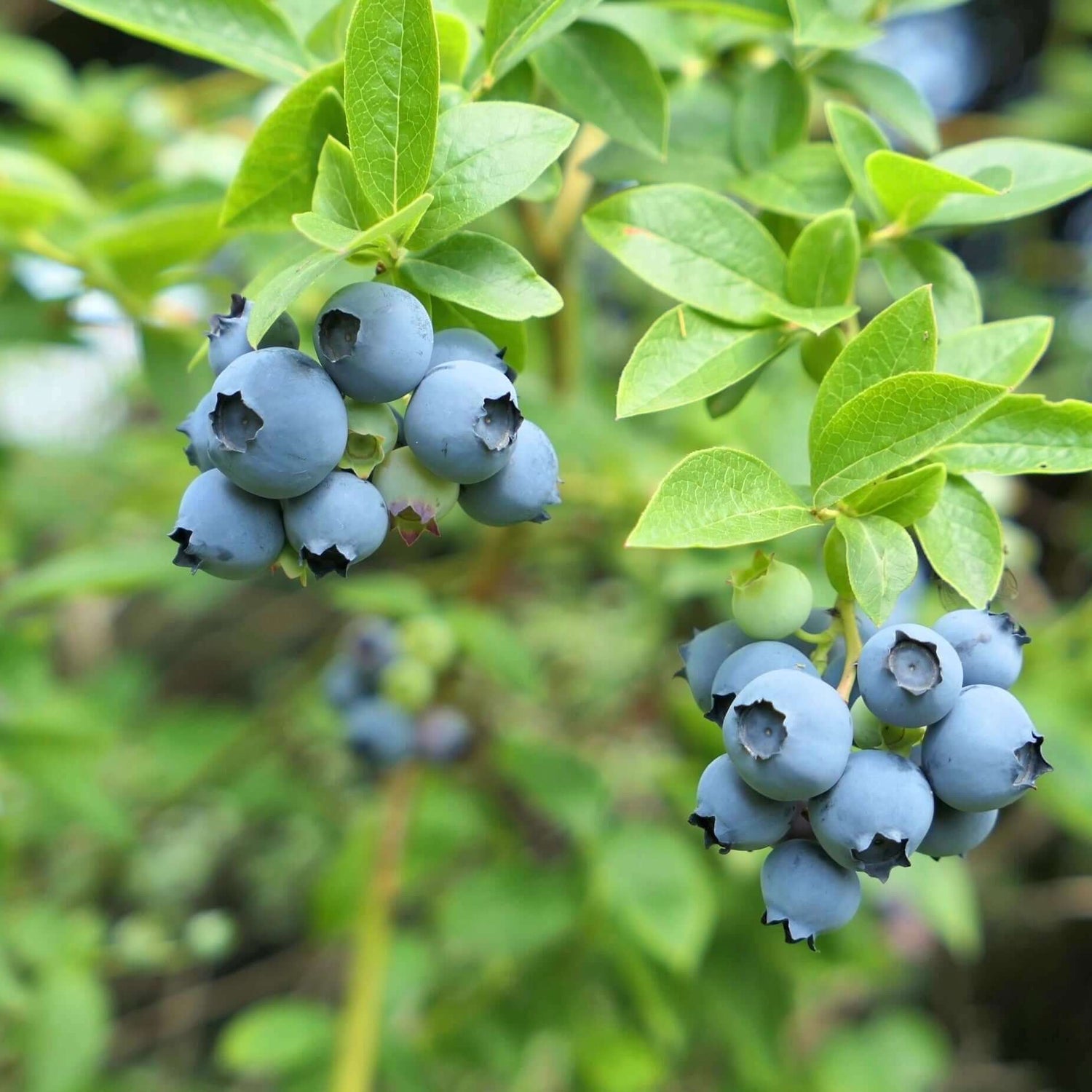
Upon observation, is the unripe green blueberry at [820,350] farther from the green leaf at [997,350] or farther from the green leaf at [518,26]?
the green leaf at [518,26]

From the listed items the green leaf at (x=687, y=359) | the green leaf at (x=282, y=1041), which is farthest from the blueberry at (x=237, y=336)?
the green leaf at (x=282, y=1041)

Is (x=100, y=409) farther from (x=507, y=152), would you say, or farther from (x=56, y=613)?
(x=507, y=152)

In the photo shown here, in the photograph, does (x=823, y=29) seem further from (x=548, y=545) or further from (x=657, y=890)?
(x=548, y=545)

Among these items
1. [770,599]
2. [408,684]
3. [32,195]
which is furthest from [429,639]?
[770,599]

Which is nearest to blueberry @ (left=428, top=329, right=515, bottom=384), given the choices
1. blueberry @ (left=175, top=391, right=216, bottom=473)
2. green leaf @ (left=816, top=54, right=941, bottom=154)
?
blueberry @ (left=175, top=391, right=216, bottom=473)

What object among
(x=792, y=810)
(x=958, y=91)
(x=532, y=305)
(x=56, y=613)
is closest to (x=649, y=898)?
(x=792, y=810)

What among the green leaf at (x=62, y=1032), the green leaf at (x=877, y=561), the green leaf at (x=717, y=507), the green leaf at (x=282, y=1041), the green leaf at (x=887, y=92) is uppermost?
the green leaf at (x=887, y=92)

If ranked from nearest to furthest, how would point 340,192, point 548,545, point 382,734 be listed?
1. point 340,192
2. point 382,734
3. point 548,545
